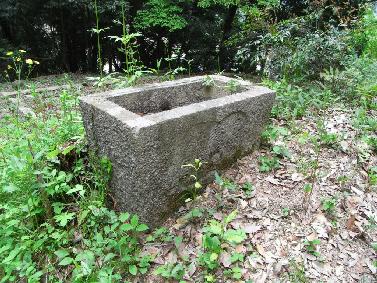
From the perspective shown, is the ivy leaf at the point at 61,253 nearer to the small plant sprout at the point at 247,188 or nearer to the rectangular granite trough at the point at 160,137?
the rectangular granite trough at the point at 160,137

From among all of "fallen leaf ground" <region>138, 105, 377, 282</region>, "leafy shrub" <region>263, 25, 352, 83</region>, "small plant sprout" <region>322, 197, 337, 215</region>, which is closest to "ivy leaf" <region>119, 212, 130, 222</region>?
"fallen leaf ground" <region>138, 105, 377, 282</region>

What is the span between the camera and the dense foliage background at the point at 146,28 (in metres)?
7.38

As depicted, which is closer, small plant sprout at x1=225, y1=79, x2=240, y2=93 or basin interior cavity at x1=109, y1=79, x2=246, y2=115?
basin interior cavity at x1=109, y1=79, x2=246, y2=115

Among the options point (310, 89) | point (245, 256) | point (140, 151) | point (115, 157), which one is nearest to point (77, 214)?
point (115, 157)

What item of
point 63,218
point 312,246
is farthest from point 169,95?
point 312,246

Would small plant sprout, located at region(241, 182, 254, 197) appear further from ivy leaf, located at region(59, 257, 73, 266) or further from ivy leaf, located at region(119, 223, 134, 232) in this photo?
ivy leaf, located at region(59, 257, 73, 266)

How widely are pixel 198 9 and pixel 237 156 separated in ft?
21.6

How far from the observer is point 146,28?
8.94 metres

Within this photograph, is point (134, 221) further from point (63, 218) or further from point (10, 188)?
point (10, 188)

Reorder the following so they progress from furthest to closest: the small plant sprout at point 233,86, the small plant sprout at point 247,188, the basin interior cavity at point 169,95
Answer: the small plant sprout at point 233,86 < the basin interior cavity at point 169,95 < the small plant sprout at point 247,188

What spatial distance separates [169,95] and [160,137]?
969mm

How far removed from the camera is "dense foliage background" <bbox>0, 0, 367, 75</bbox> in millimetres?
7383

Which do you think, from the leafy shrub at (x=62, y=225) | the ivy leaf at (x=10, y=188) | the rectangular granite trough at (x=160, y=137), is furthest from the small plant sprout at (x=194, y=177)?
the ivy leaf at (x=10, y=188)

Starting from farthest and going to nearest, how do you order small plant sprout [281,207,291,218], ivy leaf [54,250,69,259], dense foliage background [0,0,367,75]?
dense foliage background [0,0,367,75]
small plant sprout [281,207,291,218]
ivy leaf [54,250,69,259]
